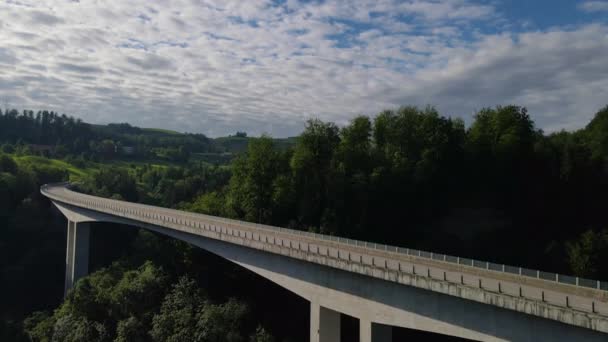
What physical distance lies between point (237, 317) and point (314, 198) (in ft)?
58.4

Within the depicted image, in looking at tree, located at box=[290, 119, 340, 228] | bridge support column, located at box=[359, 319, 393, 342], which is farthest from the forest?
bridge support column, located at box=[359, 319, 393, 342]

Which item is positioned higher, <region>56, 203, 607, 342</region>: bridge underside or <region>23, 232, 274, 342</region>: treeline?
<region>56, 203, 607, 342</region>: bridge underside

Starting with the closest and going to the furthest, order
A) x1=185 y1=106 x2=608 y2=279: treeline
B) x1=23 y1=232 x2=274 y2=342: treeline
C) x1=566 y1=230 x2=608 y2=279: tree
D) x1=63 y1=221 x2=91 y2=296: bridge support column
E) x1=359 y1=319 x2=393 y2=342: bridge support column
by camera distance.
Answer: x1=359 y1=319 x2=393 y2=342: bridge support column < x1=566 y1=230 x2=608 y2=279: tree < x1=23 y1=232 x2=274 y2=342: treeline < x1=185 y1=106 x2=608 y2=279: treeline < x1=63 y1=221 x2=91 y2=296: bridge support column

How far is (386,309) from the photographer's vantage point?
25.9 meters

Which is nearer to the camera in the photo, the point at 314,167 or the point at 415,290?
the point at 415,290

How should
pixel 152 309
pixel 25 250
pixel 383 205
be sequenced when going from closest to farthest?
pixel 152 309 < pixel 383 205 < pixel 25 250

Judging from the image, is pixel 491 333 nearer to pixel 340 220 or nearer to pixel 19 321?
pixel 340 220

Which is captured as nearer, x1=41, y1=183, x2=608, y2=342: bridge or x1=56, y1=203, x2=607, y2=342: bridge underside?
x1=41, y1=183, x2=608, y2=342: bridge

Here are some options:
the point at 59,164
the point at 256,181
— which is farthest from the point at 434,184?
the point at 59,164

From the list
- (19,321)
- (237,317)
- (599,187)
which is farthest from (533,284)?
(19,321)

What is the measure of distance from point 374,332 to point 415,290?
4.24 meters

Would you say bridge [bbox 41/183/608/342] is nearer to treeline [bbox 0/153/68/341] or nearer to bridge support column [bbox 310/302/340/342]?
bridge support column [bbox 310/302/340/342]

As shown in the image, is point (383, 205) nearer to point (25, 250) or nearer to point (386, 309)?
point (386, 309)

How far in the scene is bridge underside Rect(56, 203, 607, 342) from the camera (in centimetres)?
1966
